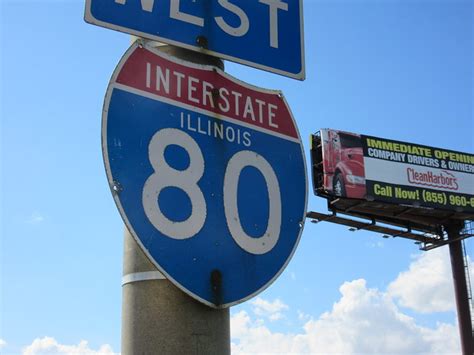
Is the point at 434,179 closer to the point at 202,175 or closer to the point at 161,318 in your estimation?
the point at 202,175

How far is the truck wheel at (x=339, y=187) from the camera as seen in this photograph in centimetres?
2222

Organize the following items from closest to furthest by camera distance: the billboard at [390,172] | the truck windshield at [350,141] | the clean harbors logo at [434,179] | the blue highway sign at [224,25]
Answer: the blue highway sign at [224,25], the billboard at [390,172], the truck windshield at [350,141], the clean harbors logo at [434,179]

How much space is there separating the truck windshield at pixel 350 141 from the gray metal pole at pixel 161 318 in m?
21.3

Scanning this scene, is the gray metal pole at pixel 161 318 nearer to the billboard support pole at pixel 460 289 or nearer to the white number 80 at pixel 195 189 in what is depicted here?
the white number 80 at pixel 195 189

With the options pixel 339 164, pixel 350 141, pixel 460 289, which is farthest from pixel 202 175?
pixel 460 289

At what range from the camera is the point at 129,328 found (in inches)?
89.4

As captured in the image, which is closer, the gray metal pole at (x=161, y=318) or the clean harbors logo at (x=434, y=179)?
the gray metal pole at (x=161, y=318)

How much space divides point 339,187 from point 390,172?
2459mm

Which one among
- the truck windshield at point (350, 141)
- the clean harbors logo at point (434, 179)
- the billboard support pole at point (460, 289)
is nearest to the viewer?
the truck windshield at point (350, 141)

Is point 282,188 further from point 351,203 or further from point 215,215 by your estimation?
point 351,203

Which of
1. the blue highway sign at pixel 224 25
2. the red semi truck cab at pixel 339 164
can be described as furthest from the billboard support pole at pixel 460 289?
the blue highway sign at pixel 224 25

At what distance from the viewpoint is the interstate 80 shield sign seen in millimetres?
2197

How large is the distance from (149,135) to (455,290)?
25662 millimetres

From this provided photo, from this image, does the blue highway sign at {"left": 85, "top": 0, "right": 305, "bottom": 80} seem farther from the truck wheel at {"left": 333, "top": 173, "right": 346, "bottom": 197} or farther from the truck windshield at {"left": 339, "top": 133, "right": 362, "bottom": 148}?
the truck windshield at {"left": 339, "top": 133, "right": 362, "bottom": 148}
